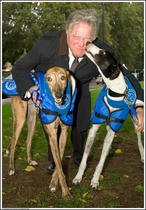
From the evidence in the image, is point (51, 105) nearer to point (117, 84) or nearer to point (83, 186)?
point (117, 84)

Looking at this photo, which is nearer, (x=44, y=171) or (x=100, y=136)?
(x=44, y=171)

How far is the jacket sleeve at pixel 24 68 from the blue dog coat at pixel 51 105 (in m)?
0.28

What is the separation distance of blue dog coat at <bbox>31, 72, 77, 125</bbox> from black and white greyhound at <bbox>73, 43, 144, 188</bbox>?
1.51 feet

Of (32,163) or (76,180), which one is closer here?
(76,180)

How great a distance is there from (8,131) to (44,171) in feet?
10.7

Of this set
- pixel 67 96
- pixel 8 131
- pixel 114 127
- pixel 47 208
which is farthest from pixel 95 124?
pixel 8 131

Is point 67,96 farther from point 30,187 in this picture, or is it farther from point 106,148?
point 30,187

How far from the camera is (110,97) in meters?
5.03

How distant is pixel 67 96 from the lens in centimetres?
464

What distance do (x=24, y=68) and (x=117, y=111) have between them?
4.13 feet

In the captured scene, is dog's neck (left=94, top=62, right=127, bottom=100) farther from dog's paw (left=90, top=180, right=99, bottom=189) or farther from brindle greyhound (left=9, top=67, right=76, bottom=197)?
dog's paw (left=90, top=180, right=99, bottom=189)

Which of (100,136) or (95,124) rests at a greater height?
(95,124)

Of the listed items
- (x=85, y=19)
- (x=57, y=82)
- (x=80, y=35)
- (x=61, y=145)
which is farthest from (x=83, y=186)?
(x=85, y=19)

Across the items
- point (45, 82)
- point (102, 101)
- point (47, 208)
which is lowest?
point (47, 208)
